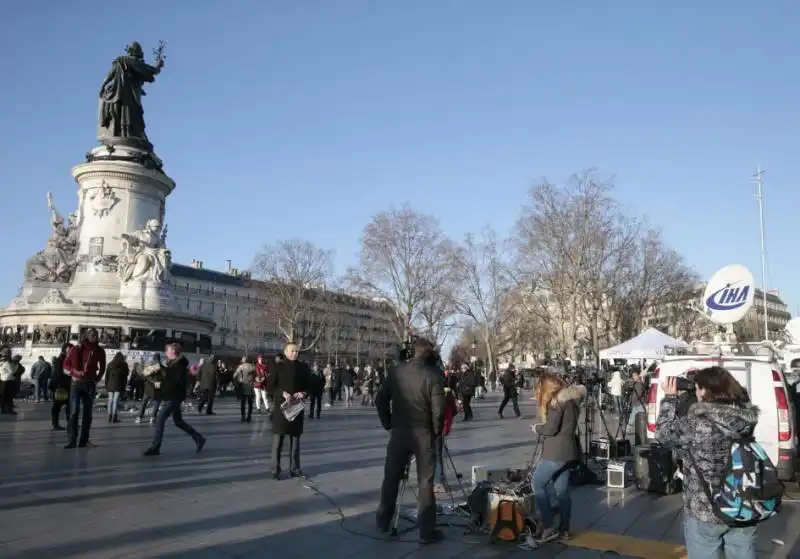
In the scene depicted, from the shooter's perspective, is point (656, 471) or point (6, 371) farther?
point (6, 371)

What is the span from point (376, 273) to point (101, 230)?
19.6 metres

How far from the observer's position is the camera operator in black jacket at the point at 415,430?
574cm

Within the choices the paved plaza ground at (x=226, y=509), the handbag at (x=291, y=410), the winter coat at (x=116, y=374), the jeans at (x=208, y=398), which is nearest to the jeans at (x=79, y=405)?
the paved plaza ground at (x=226, y=509)

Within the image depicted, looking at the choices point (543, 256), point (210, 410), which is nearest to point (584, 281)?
point (543, 256)

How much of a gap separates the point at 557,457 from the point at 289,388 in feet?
12.8

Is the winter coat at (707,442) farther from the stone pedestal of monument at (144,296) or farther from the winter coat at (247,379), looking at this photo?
the stone pedestal of monument at (144,296)

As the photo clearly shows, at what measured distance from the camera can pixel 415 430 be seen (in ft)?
19.1

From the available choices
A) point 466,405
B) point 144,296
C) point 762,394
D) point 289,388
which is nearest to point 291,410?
point 289,388

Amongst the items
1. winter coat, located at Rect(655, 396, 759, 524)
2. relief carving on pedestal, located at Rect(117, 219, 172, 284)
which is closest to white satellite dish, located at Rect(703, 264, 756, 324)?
winter coat, located at Rect(655, 396, 759, 524)

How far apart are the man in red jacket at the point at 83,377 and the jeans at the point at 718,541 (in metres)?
9.52

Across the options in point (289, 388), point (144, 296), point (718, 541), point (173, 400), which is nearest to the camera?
point (718, 541)

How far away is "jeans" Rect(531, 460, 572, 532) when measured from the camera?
19.6 ft

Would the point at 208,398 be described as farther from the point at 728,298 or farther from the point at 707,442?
the point at 707,442

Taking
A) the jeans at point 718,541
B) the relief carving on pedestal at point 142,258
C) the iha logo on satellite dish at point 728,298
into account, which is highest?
the relief carving on pedestal at point 142,258
